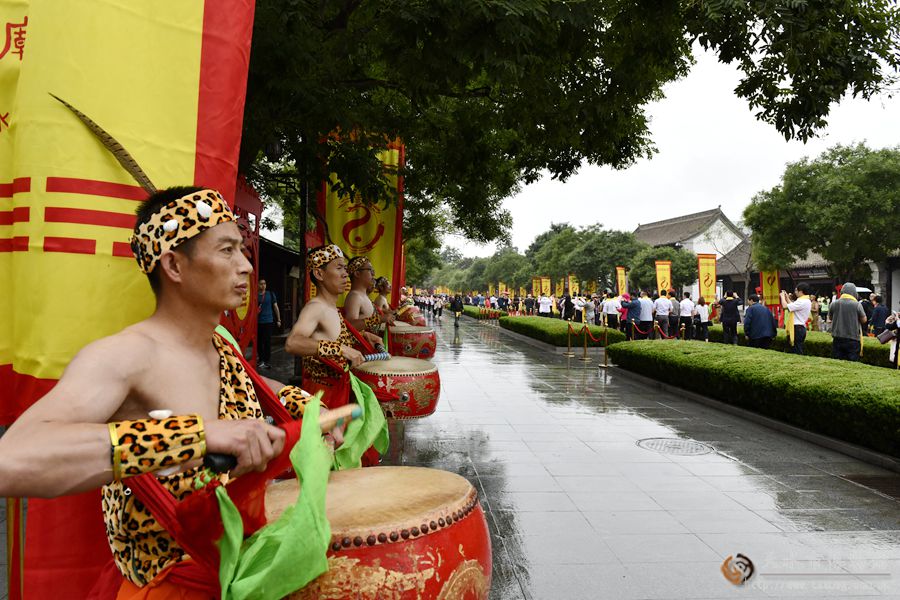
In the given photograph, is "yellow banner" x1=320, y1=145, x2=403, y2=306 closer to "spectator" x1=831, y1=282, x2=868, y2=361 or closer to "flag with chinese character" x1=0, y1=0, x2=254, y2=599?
"flag with chinese character" x1=0, y1=0, x2=254, y2=599

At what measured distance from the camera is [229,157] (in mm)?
1925

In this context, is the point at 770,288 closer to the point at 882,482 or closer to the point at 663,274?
the point at 663,274

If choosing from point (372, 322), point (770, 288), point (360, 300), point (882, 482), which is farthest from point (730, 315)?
point (360, 300)

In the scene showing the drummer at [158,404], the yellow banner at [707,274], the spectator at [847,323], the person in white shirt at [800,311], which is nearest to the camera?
the drummer at [158,404]

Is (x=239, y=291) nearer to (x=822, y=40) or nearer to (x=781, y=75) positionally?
(x=822, y=40)

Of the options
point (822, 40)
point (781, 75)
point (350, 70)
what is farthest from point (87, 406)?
point (350, 70)

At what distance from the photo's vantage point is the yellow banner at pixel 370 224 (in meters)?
7.14

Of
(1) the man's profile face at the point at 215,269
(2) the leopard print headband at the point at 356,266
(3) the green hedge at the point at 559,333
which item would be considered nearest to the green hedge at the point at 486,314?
(3) the green hedge at the point at 559,333

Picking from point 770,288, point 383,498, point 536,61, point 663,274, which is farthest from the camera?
point 663,274

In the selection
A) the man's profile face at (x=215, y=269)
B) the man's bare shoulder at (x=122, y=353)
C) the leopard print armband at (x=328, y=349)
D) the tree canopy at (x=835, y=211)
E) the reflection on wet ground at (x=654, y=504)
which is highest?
the tree canopy at (x=835, y=211)

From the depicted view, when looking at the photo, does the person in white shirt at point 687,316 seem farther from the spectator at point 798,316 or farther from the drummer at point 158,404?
the drummer at point 158,404

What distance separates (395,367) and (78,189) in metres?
2.83

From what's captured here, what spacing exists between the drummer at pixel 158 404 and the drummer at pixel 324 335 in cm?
203

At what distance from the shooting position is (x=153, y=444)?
111 centimetres
